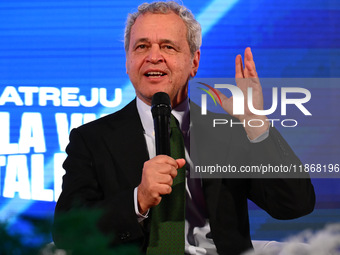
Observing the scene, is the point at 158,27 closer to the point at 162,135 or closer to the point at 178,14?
the point at 178,14

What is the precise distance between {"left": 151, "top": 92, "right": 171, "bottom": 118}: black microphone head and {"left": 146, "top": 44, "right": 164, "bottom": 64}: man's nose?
0.30 meters

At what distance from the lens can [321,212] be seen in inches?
127

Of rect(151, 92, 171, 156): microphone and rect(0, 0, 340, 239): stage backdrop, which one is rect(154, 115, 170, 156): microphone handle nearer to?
rect(151, 92, 171, 156): microphone

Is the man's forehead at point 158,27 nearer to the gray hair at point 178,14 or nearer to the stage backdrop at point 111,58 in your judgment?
the gray hair at point 178,14

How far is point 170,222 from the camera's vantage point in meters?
1.70

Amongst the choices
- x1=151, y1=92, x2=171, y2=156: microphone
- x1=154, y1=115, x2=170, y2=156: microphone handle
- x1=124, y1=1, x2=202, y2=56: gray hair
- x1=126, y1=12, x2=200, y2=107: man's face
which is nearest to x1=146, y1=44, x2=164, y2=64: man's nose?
x1=126, y1=12, x2=200, y2=107: man's face

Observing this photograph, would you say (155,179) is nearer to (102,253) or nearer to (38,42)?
(102,253)

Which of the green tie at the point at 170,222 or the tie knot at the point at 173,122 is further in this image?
the tie knot at the point at 173,122

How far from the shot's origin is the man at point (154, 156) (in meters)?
1.70

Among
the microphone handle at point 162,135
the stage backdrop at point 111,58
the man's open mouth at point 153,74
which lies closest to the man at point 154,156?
the man's open mouth at point 153,74

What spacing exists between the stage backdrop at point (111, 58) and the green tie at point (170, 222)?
1483mm

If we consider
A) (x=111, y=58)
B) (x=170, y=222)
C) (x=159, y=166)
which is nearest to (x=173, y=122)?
(x=170, y=222)

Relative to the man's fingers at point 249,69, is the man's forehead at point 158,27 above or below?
above

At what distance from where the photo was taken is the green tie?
66.2 inches
